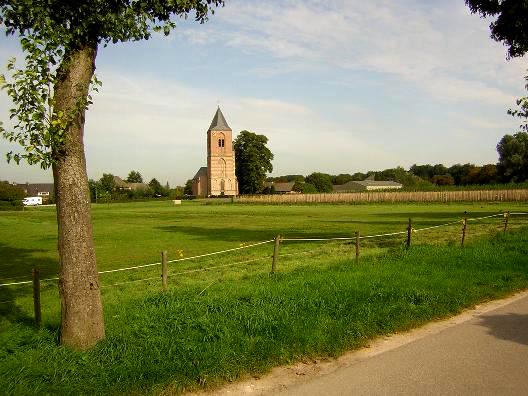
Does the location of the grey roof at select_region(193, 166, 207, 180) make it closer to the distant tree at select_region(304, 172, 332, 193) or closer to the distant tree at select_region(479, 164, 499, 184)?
the distant tree at select_region(304, 172, 332, 193)

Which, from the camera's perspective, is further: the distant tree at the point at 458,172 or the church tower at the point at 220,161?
the distant tree at the point at 458,172

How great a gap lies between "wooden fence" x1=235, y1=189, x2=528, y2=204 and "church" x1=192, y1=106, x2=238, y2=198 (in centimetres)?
2993

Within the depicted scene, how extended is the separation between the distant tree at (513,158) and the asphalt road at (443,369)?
265ft

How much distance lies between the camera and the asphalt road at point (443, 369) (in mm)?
4746

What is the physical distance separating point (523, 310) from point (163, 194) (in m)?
138

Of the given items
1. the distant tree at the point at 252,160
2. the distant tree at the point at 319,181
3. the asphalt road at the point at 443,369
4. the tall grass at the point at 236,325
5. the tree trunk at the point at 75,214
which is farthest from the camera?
the distant tree at the point at 319,181

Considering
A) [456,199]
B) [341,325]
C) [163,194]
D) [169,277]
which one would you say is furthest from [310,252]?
[163,194]

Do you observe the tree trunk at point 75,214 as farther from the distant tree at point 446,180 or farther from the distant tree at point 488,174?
the distant tree at point 446,180

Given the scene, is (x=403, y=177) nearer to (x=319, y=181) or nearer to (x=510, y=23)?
(x=319, y=181)

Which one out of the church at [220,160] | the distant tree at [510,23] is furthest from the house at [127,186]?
the distant tree at [510,23]

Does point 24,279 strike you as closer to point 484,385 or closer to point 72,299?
point 72,299

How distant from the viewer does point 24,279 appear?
543 inches

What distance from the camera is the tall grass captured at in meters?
4.98

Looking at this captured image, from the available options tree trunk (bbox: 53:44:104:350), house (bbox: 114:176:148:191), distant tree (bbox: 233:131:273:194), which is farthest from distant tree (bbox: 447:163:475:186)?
tree trunk (bbox: 53:44:104:350)
